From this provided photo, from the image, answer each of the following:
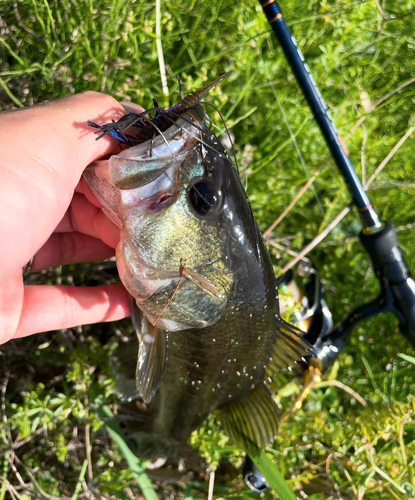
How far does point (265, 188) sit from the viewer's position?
2.37 m

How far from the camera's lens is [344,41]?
2.10 m

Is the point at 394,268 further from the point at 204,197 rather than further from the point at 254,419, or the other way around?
the point at 204,197

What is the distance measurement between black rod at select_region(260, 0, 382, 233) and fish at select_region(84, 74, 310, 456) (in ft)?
2.03

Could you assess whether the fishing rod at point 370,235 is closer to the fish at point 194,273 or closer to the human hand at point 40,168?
the fish at point 194,273

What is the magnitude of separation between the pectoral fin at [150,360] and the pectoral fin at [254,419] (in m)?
0.46

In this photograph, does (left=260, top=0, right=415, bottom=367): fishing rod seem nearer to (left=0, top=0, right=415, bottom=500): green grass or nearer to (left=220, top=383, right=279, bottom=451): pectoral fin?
(left=0, top=0, right=415, bottom=500): green grass

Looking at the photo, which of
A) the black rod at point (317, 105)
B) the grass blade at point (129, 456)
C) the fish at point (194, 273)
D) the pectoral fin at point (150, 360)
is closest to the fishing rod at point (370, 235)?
the black rod at point (317, 105)

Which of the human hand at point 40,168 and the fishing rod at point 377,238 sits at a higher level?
the human hand at point 40,168

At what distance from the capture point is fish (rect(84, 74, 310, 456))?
1290mm

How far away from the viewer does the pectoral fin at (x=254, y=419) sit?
1.91 m

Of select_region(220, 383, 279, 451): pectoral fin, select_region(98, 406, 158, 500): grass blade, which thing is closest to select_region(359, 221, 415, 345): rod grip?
select_region(220, 383, 279, 451): pectoral fin

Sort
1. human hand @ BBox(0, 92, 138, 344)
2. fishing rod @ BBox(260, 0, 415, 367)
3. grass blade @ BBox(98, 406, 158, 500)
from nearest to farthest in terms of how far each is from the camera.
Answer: human hand @ BBox(0, 92, 138, 344) → fishing rod @ BBox(260, 0, 415, 367) → grass blade @ BBox(98, 406, 158, 500)

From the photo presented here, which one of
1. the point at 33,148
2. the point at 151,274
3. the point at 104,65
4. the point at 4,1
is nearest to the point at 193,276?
the point at 151,274

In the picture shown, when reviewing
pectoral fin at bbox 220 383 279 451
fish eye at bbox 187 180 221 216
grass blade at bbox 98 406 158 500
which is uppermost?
fish eye at bbox 187 180 221 216
